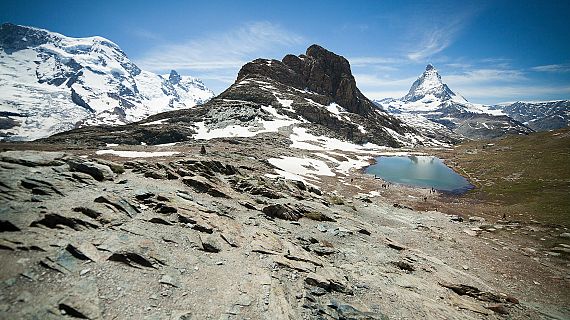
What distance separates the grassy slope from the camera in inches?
2030

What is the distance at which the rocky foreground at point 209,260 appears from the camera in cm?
1297

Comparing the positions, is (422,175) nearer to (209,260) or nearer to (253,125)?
(253,125)

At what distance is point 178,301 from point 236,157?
2301 inches

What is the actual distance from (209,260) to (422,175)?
91.9 metres

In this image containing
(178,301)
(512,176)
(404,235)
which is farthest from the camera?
(512,176)

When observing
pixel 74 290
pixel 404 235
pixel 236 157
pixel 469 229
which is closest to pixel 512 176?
pixel 469 229

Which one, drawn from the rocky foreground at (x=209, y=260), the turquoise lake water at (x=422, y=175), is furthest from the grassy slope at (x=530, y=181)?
the rocky foreground at (x=209, y=260)

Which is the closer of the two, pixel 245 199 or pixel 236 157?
pixel 245 199

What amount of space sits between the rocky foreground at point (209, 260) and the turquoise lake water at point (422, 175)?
47.5m

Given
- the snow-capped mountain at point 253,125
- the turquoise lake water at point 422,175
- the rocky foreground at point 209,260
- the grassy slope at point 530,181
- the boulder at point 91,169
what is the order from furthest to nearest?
the snow-capped mountain at point 253,125 → the turquoise lake water at point 422,175 → the grassy slope at point 530,181 → the boulder at point 91,169 → the rocky foreground at point 209,260

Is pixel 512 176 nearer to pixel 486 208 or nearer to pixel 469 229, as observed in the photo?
pixel 486 208

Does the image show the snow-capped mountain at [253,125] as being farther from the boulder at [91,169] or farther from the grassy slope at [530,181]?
the boulder at [91,169]

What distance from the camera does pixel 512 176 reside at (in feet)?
273

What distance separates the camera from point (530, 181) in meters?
74.8
